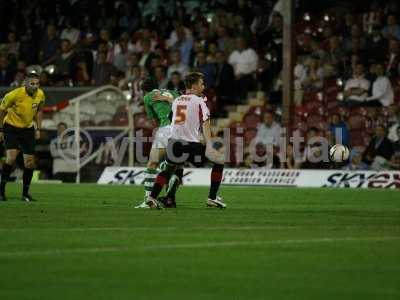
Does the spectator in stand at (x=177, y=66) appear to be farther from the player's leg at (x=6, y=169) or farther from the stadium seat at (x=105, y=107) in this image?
the player's leg at (x=6, y=169)

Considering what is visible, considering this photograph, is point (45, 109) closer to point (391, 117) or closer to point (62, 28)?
point (62, 28)

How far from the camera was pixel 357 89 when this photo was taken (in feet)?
91.9

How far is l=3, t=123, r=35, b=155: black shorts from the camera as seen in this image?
19766 millimetres

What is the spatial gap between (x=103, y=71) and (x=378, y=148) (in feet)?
30.9

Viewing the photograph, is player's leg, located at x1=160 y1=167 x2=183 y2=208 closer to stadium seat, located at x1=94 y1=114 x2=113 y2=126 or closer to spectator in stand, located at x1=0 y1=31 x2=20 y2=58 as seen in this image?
stadium seat, located at x1=94 y1=114 x2=113 y2=126

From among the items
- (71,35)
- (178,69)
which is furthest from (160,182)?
(71,35)

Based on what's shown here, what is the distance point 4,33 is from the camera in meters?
37.2

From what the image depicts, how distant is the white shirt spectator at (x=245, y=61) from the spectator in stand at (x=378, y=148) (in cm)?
449

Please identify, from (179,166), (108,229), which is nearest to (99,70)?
(179,166)

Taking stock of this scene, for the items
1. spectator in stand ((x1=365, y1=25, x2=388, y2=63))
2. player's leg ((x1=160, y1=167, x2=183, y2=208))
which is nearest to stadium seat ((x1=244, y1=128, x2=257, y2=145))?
spectator in stand ((x1=365, y1=25, x2=388, y2=63))

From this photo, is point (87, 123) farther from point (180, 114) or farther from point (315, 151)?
point (180, 114)

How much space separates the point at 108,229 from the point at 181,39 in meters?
19.6

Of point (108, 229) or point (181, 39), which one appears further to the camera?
point (181, 39)

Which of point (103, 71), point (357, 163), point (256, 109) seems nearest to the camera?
point (357, 163)
